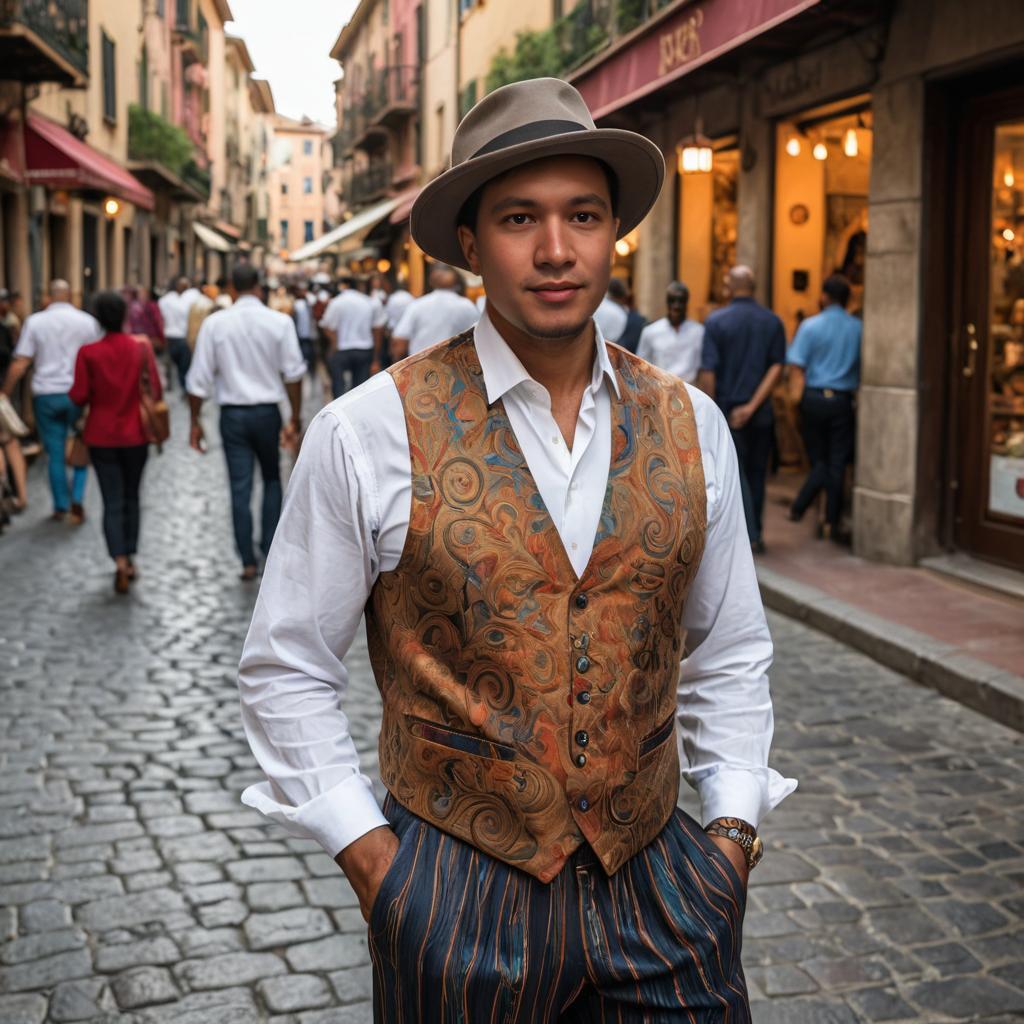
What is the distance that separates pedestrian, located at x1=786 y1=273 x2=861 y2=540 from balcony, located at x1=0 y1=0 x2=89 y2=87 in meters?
10.4

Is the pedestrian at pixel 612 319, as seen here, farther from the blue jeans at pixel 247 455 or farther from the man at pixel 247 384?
the blue jeans at pixel 247 455

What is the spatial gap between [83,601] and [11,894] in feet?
14.7

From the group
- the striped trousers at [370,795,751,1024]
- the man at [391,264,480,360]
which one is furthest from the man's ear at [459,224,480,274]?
the man at [391,264,480,360]

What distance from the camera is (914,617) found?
25.5ft

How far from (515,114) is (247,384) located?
7186mm

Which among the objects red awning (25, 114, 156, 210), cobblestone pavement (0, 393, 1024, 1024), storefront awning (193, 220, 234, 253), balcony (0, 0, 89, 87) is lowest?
cobblestone pavement (0, 393, 1024, 1024)

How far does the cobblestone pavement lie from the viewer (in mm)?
3637

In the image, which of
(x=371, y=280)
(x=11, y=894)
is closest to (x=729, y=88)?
(x=11, y=894)

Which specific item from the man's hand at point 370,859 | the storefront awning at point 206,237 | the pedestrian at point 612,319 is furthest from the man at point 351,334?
the storefront awning at point 206,237

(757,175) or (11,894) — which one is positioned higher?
(757,175)

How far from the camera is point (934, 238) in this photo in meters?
9.14

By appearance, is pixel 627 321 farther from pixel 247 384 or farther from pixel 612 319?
pixel 247 384

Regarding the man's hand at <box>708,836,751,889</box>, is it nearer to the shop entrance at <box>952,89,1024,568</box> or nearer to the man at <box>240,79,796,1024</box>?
the man at <box>240,79,796,1024</box>

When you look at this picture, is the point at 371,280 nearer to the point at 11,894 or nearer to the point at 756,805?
the point at 11,894
